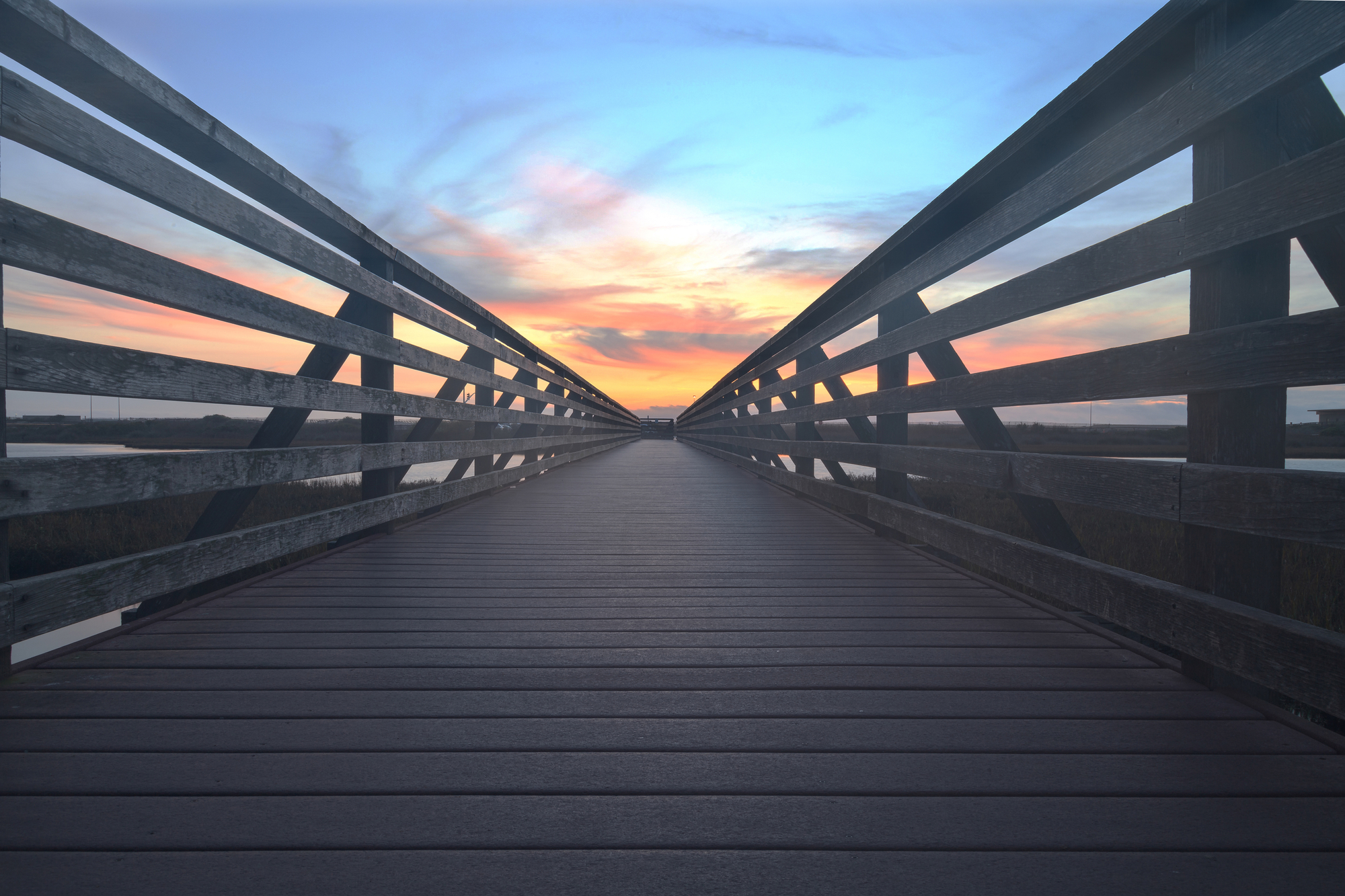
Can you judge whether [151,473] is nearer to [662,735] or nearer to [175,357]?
[175,357]

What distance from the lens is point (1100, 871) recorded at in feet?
3.40

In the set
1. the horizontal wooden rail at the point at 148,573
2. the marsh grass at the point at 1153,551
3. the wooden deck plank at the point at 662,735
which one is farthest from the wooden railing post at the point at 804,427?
the wooden deck plank at the point at 662,735

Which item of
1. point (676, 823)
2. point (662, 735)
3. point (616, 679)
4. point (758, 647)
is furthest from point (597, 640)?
point (676, 823)

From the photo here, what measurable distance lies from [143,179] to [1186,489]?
2550 millimetres

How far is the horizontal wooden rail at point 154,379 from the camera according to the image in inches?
62.7

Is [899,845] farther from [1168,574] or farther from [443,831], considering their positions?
[1168,574]

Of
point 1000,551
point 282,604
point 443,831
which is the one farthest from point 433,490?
point 443,831

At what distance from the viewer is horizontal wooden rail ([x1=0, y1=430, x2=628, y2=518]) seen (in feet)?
5.08

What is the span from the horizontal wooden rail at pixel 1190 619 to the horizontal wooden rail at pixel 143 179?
2521 millimetres

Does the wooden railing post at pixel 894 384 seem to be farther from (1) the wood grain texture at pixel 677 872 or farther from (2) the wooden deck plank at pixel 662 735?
(1) the wood grain texture at pixel 677 872

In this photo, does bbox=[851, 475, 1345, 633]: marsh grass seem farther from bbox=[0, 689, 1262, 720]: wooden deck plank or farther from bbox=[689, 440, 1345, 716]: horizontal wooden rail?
bbox=[0, 689, 1262, 720]: wooden deck plank

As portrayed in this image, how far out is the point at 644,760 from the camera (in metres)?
1.34

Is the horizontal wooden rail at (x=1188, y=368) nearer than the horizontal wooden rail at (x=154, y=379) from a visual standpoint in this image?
Yes

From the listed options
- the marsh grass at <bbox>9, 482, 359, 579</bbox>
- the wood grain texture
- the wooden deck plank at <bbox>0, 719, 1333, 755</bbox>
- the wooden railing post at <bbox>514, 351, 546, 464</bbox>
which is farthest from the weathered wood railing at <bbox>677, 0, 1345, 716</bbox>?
the wooden railing post at <bbox>514, 351, 546, 464</bbox>
